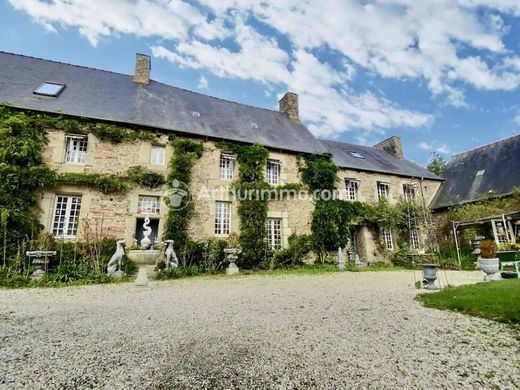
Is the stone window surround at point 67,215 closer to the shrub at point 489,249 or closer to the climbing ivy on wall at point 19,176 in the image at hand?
the climbing ivy on wall at point 19,176

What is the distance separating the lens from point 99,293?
557 centimetres

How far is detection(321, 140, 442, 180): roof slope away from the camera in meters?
13.4

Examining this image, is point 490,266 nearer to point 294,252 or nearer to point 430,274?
point 430,274

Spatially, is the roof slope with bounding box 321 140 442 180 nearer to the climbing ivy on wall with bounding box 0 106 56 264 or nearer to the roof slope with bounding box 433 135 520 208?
the roof slope with bounding box 433 135 520 208

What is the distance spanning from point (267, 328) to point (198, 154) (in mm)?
7802

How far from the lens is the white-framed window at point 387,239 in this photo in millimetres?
12722

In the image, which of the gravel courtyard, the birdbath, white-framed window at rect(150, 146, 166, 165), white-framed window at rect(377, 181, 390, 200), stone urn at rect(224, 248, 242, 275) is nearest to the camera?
the gravel courtyard

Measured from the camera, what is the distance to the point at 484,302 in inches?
155

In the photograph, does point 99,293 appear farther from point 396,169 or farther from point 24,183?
point 396,169

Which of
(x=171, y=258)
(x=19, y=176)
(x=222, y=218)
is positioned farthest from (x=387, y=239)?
(x=19, y=176)

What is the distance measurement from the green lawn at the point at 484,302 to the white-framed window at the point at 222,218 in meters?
6.61

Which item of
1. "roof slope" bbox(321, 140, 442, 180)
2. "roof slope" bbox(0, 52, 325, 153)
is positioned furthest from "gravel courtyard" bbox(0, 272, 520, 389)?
"roof slope" bbox(321, 140, 442, 180)

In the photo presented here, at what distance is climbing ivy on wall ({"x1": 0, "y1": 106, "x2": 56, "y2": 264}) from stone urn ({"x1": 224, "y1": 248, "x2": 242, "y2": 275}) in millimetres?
5444

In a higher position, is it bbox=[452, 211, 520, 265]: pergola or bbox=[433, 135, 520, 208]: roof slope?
bbox=[433, 135, 520, 208]: roof slope
